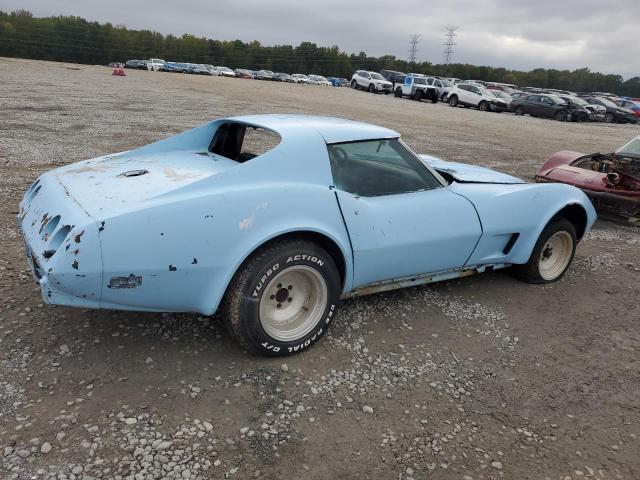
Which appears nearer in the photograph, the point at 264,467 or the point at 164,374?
the point at 264,467

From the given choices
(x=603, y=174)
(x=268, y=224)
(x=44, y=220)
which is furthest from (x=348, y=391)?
(x=603, y=174)

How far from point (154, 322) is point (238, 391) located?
2.88 feet

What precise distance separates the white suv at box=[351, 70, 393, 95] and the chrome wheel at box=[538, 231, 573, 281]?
110 feet

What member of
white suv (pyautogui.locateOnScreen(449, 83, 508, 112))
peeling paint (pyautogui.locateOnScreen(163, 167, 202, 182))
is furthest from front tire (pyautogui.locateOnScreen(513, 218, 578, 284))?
white suv (pyautogui.locateOnScreen(449, 83, 508, 112))

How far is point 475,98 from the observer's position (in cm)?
2931

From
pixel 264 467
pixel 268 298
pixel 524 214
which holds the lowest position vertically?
pixel 264 467

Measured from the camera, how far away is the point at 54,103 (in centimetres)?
1458

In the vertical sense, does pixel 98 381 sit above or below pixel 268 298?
below

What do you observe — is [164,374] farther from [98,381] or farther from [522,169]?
[522,169]

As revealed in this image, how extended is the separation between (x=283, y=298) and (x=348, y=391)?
652 mm

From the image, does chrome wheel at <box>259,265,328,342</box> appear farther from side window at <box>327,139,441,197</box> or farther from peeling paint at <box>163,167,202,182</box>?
peeling paint at <box>163,167,202,182</box>

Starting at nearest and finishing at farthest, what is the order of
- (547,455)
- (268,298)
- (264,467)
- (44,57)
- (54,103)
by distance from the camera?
(264,467), (547,455), (268,298), (54,103), (44,57)

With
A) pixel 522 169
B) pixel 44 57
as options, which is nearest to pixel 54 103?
pixel 522 169

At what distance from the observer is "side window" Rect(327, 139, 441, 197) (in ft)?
10.9
